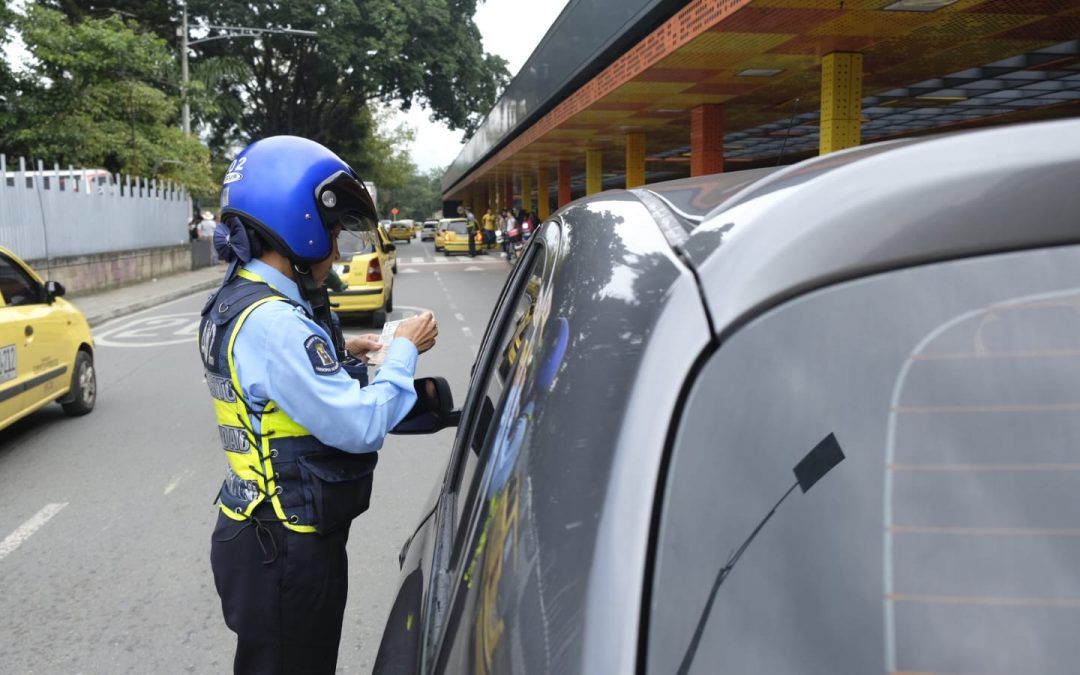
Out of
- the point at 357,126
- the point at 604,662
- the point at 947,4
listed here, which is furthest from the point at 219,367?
the point at 357,126

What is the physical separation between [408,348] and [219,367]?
0.44 metres

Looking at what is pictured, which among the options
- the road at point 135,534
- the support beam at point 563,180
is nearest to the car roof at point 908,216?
the road at point 135,534

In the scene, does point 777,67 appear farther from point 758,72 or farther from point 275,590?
point 275,590

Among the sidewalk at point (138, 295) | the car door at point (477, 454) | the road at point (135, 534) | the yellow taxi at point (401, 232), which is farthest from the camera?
the yellow taxi at point (401, 232)

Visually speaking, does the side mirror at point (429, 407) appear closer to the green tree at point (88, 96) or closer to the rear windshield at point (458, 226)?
the green tree at point (88, 96)

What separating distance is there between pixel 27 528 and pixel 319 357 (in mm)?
4048

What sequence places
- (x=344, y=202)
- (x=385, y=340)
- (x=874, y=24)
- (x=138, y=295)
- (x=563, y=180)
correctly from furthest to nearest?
1. (x=563, y=180)
2. (x=138, y=295)
3. (x=874, y=24)
4. (x=385, y=340)
5. (x=344, y=202)

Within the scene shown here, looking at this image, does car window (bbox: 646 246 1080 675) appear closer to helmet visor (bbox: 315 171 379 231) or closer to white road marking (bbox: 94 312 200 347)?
helmet visor (bbox: 315 171 379 231)

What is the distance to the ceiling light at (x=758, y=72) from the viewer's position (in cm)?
1358

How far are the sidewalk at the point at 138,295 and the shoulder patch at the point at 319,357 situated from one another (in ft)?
47.5

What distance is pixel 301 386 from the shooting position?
199 centimetres

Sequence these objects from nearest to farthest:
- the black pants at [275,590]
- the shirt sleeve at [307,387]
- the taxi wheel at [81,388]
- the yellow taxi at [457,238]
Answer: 1. the shirt sleeve at [307,387]
2. the black pants at [275,590]
3. the taxi wheel at [81,388]
4. the yellow taxi at [457,238]

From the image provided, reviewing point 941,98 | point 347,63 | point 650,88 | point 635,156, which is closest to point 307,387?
point 650,88

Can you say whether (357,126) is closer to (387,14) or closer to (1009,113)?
(387,14)
